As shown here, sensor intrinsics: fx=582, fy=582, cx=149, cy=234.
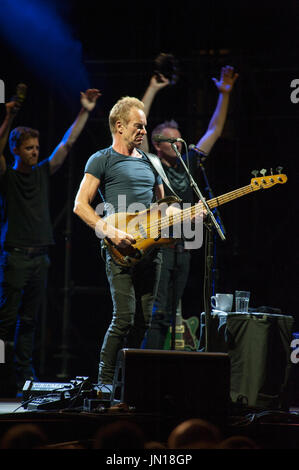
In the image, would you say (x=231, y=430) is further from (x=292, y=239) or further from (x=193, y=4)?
(x=193, y=4)

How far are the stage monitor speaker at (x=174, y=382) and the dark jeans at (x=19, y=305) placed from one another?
77.6 inches

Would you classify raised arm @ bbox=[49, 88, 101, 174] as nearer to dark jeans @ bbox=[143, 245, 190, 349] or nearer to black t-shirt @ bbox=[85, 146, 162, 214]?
dark jeans @ bbox=[143, 245, 190, 349]

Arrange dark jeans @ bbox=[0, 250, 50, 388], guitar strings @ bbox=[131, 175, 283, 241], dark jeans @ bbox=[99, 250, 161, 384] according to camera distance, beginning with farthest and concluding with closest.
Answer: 1. dark jeans @ bbox=[0, 250, 50, 388]
2. guitar strings @ bbox=[131, 175, 283, 241]
3. dark jeans @ bbox=[99, 250, 161, 384]

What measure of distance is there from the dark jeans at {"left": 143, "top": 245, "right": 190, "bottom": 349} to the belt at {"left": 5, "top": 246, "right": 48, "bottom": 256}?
3.77ft

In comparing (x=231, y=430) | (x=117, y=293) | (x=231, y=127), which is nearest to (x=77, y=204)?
(x=117, y=293)

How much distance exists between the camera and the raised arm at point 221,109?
19.4 feet

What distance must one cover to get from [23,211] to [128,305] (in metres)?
1.93

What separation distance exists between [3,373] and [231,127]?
3442 mm

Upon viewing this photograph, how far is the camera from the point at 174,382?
138 inches

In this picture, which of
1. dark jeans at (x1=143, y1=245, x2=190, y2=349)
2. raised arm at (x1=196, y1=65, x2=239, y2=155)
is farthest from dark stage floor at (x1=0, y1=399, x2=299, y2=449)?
raised arm at (x1=196, y1=65, x2=239, y2=155)

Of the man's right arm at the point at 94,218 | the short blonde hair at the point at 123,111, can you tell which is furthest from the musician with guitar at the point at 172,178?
the man's right arm at the point at 94,218

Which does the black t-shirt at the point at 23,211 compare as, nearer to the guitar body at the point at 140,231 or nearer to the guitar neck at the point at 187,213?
the guitar body at the point at 140,231

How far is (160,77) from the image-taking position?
581 cm

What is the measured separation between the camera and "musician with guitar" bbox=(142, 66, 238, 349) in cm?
558
